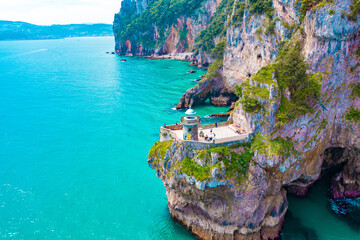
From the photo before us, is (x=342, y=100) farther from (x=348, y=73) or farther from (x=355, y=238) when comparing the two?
(x=355, y=238)

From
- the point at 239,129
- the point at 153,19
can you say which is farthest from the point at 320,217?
the point at 153,19

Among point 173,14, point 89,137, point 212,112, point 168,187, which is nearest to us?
point 168,187

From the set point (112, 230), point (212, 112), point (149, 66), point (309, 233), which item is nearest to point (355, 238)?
point (309, 233)

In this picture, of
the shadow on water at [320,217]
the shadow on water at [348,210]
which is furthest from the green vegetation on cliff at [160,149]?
the shadow on water at [348,210]

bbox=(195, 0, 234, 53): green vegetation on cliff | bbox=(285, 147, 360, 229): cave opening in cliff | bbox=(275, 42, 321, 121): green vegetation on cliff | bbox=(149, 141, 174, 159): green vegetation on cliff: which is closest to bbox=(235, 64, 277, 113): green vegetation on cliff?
bbox=(275, 42, 321, 121): green vegetation on cliff

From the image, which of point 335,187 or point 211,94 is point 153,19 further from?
point 335,187

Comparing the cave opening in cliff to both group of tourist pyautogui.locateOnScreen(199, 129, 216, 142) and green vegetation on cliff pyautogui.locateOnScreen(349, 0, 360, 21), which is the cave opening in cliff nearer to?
group of tourist pyautogui.locateOnScreen(199, 129, 216, 142)
